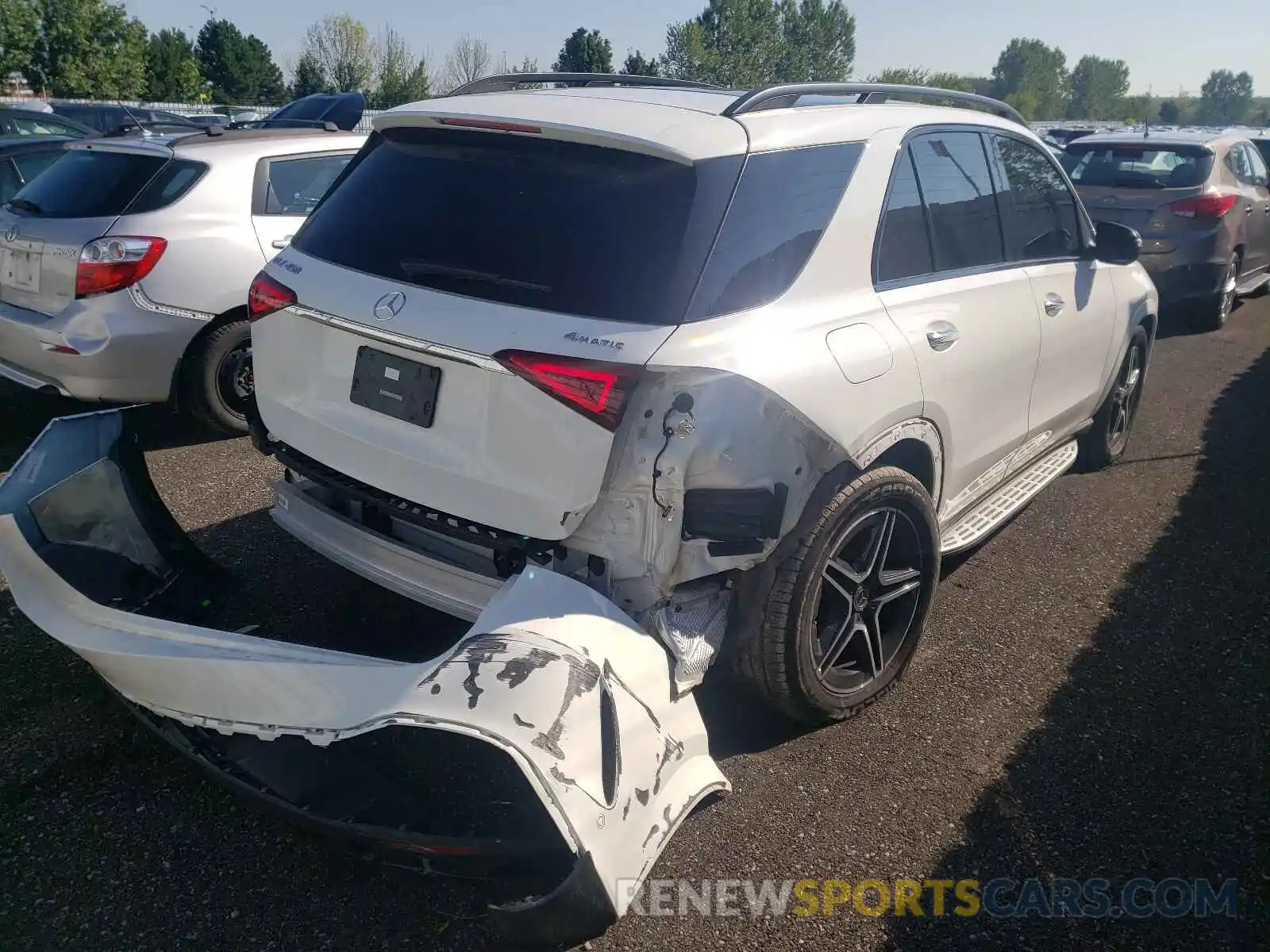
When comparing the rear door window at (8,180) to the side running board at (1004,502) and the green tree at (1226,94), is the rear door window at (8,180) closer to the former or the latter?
the side running board at (1004,502)

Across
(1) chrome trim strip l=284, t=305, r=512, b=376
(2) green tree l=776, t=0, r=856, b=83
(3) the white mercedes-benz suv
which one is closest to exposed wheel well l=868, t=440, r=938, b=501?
(3) the white mercedes-benz suv

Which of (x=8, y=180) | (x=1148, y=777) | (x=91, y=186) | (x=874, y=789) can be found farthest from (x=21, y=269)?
(x=1148, y=777)

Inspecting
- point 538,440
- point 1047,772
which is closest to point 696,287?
point 538,440

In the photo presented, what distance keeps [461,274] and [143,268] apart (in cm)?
326

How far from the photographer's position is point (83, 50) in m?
40.6

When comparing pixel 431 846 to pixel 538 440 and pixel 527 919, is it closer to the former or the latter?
pixel 527 919

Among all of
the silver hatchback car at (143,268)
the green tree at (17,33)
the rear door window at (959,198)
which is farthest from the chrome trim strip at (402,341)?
the green tree at (17,33)

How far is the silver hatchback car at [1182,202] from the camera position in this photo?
28.8 feet

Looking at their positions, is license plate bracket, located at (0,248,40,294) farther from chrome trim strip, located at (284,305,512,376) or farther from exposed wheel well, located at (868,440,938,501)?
exposed wheel well, located at (868,440,938,501)

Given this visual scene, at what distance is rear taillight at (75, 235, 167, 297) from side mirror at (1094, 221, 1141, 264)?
15.4 ft

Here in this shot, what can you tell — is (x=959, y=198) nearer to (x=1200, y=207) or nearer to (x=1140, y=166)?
(x=1200, y=207)

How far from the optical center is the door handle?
3.19 metres

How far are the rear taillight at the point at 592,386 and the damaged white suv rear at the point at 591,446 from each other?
1 cm

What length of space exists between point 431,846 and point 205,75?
63.9 meters
